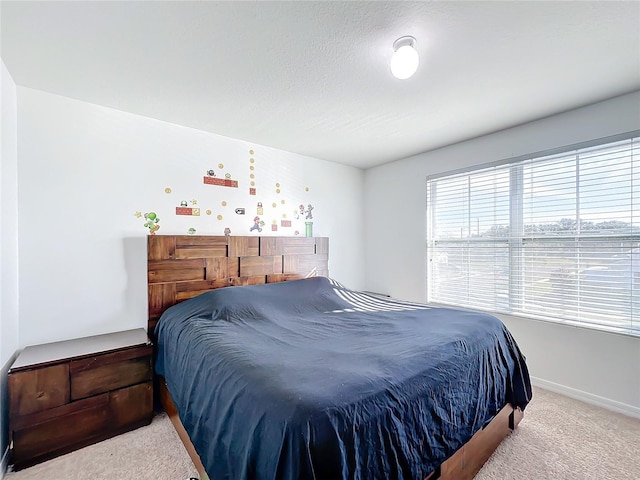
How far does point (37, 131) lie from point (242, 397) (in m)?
2.37

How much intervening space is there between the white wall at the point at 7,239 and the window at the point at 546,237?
364 cm

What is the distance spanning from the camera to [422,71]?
1.87m

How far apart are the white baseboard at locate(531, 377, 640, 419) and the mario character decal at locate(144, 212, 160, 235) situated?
3.63 m

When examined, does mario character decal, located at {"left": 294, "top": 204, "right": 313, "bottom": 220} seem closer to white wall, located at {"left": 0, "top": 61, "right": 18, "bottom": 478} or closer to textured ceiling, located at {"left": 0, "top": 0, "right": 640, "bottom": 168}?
textured ceiling, located at {"left": 0, "top": 0, "right": 640, "bottom": 168}

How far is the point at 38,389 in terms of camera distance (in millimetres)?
1730

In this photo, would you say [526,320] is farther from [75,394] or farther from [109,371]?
[75,394]

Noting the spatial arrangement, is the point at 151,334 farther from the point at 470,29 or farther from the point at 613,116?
the point at 613,116

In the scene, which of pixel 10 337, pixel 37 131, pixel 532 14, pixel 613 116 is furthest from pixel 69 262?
pixel 613 116

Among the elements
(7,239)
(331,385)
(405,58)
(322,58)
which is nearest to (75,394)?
(7,239)

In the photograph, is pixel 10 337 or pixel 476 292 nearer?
pixel 10 337

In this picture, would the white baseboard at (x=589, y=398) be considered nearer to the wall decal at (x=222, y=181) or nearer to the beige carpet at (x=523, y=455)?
the beige carpet at (x=523, y=455)

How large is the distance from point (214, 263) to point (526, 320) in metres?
2.95

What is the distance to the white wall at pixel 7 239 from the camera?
5.59ft

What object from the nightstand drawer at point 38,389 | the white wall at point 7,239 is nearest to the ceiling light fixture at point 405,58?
the white wall at point 7,239
